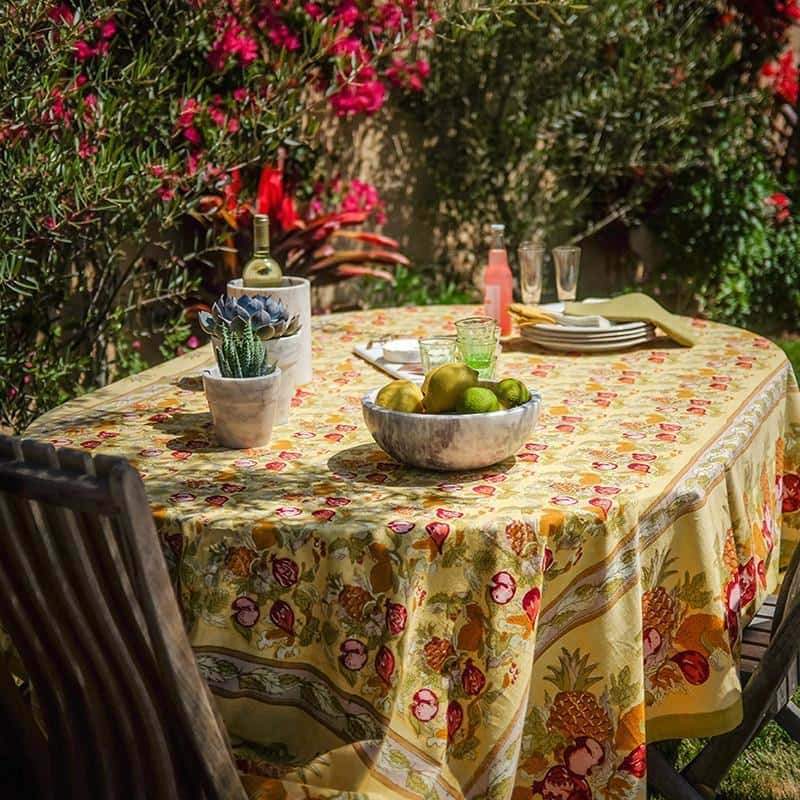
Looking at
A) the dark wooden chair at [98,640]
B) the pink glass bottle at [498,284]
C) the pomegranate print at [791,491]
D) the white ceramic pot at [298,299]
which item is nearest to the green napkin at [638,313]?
the pink glass bottle at [498,284]

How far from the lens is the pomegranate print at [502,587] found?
74.0 inches

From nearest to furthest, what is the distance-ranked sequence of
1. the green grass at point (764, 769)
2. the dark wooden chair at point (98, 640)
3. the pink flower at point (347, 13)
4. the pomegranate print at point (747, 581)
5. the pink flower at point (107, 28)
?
the dark wooden chair at point (98, 640) → the pomegranate print at point (747, 581) → the green grass at point (764, 769) → the pink flower at point (107, 28) → the pink flower at point (347, 13)

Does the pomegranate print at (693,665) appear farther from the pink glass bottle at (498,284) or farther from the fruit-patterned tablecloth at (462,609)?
the pink glass bottle at (498,284)

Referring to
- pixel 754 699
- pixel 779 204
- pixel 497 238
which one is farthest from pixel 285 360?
pixel 779 204

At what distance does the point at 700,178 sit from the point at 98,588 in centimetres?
618

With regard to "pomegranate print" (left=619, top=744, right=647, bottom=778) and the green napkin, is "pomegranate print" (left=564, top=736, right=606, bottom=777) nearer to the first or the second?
"pomegranate print" (left=619, top=744, right=647, bottom=778)

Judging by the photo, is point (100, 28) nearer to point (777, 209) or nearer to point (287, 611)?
point (287, 611)

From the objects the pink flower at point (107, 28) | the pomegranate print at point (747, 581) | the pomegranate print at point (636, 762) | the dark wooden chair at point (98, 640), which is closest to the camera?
the dark wooden chair at point (98, 640)

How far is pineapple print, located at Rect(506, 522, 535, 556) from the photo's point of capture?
1.88m

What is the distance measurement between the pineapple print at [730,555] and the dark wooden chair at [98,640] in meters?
1.07

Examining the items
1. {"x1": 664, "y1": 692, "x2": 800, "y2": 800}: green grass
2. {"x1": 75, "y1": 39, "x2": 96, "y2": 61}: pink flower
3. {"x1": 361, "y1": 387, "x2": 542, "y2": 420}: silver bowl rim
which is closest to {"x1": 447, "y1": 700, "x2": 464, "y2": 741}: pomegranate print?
{"x1": 361, "y1": 387, "x2": 542, "y2": 420}: silver bowl rim

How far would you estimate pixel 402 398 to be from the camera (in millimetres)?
2137

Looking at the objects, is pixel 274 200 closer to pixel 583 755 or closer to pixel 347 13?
pixel 347 13

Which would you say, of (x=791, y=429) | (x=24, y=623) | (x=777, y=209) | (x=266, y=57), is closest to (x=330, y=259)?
(x=266, y=57)
